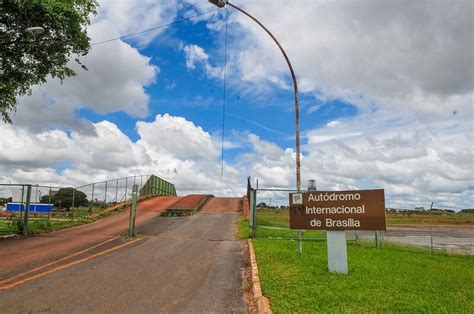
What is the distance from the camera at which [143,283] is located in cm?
817

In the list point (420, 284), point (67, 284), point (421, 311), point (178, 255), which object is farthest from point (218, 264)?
point (421, 311)

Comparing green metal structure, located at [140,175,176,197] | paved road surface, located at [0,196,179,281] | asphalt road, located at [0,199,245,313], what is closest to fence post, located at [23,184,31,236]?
paved road surface, located at [0,196,179,281]

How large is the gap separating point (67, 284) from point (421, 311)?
261 inches

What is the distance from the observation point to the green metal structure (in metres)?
33.2

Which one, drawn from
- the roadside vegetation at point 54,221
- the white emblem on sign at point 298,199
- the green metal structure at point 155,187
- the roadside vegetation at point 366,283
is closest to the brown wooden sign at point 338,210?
the white emblem on sign at point 298,199

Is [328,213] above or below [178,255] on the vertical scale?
above

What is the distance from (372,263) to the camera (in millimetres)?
10781

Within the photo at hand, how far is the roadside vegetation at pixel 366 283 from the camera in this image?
6336 millimetres

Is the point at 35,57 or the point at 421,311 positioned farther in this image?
the point at 35,57

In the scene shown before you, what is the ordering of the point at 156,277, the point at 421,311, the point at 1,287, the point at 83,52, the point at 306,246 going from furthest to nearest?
the point at 83,52 → the point at 306,246 → the point at 156,277 → the point at 1,287 → the point at 421,311

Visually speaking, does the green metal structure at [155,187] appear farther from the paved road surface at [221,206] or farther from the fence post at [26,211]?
the fence post at [26,211]

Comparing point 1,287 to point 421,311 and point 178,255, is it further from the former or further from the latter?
point 421,311

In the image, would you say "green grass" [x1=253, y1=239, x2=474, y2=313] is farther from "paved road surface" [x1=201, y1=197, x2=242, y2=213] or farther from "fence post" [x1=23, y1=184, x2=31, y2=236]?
"paved road surface" [x1=201, y1=197, x2=242, y2=213]

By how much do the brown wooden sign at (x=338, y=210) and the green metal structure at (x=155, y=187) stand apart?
77.2 ft
